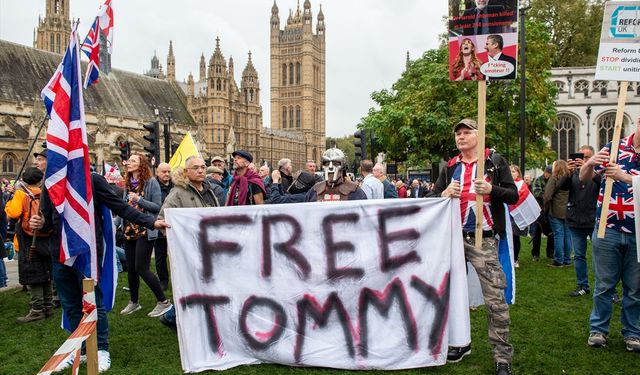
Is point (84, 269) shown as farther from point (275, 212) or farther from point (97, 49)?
point (97, 49)

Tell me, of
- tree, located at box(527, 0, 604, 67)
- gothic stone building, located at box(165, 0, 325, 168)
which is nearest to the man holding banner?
tree, located at box(527, 0, 604, 67)

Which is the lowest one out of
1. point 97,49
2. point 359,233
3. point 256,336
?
point 256,336

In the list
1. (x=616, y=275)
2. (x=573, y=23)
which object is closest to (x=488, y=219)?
(x=616, y=275)

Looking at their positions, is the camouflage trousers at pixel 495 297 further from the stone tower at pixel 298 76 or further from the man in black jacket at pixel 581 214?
the stone tower at pixel 298 76

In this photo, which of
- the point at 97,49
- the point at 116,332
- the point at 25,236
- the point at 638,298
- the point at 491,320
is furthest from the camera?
the point at 25,236

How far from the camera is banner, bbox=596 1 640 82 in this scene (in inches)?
205

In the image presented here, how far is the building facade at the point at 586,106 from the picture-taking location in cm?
4116

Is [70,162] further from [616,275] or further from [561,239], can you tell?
[561,239]

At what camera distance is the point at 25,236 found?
7.39 m

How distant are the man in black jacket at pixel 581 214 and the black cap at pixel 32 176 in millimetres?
7601

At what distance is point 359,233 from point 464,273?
104cm

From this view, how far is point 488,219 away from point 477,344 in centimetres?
168

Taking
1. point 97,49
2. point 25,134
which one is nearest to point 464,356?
point 97,49

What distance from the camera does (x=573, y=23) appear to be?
4556cm
